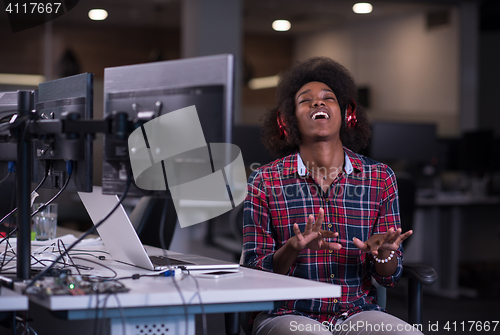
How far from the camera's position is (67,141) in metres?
1.47

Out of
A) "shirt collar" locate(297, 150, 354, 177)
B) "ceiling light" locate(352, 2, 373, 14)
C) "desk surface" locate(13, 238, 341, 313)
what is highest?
"ceiling light" locate(352, 2, 373, 14)

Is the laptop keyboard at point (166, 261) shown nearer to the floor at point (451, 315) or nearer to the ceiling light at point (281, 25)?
the floor at point (451, 315)

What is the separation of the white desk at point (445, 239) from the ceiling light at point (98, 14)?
13.6ft

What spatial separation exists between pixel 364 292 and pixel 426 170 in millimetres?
3493

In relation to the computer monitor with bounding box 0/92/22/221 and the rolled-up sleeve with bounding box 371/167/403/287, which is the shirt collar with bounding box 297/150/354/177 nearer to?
the rolled-up sleeve with bounding box 371/167/403/287

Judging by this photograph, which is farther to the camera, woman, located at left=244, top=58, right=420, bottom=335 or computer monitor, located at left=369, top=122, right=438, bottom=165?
computer monitor, located at left=369, top=122, right=438, bottom=165

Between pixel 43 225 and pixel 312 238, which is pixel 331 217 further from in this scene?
pixel 43 225

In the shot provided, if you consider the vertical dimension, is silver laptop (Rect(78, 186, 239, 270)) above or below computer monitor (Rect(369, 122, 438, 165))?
below

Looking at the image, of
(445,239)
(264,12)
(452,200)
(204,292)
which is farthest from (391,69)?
(204,292)

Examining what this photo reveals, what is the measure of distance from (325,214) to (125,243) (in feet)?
2.00

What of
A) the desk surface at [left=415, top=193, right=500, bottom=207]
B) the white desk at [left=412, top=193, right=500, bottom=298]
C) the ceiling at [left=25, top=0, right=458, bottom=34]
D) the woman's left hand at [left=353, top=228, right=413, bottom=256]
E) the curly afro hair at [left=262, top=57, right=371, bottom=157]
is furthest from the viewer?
the ceiling at [left=25, top=0, right=458, bottom=34]

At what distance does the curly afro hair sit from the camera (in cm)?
195

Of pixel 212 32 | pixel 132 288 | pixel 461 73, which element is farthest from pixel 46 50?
pixel 132 288

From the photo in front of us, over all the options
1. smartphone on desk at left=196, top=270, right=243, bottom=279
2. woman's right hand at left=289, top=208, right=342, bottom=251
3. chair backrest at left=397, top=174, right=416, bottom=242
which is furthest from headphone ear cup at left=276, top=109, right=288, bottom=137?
chair backrest at left=397, top=174, right=416, bottom=242
